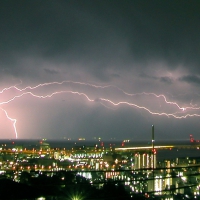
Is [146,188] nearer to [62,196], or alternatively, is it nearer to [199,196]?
[199,196]

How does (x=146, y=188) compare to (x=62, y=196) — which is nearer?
(x=62, y=196)

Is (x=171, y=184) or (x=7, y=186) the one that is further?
(x=171, y=184)

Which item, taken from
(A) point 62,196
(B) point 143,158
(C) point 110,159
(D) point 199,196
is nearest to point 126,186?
(D) point 199,196

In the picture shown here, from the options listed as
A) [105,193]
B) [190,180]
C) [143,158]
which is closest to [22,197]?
[105,193]

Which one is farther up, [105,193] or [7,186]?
[7,186]

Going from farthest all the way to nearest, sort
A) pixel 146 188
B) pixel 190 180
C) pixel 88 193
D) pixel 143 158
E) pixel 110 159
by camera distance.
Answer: pixel 110 159
pixel 143 158
pixel 146 188
pixel 190 180
pixel 88 193

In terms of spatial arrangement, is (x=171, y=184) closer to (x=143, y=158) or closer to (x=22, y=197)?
(x=22, y=197)

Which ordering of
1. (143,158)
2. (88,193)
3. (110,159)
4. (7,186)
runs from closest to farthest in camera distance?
(7,186)
(88,193)
(143,158)
(110,159)

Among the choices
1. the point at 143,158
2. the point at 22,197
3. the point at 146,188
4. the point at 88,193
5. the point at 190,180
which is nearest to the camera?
the point at 22,197

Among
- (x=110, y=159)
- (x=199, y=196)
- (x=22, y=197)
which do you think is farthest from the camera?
(x=110, y=159)
